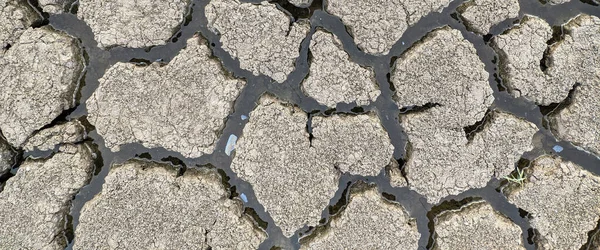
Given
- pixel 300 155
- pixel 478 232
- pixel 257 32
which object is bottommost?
pixel 478 232

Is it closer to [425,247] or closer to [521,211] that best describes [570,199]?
[521,211]

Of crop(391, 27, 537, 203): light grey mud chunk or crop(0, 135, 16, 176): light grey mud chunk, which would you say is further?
crop(0, 135, 16, 176): light grey mud chunk

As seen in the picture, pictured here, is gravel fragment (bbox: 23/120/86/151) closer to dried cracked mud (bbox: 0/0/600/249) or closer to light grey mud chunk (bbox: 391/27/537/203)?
dried cracked mud (bbox: 0/0/600/249)

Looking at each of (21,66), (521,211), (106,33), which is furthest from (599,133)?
(21,66)

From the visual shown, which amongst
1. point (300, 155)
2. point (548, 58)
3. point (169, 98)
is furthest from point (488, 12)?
point (169, 98)

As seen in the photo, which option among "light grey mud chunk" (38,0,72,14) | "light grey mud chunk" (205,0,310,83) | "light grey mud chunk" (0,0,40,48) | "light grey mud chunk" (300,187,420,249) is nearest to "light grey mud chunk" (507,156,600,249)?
"light grey mud chunk" (300,187,420,249)

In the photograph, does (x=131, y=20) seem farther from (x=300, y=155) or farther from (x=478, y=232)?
(x=478, y=232)

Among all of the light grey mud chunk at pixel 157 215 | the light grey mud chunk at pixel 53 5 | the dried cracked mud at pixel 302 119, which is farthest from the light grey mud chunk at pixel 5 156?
the light grey mud chunk at pixel 53 5
